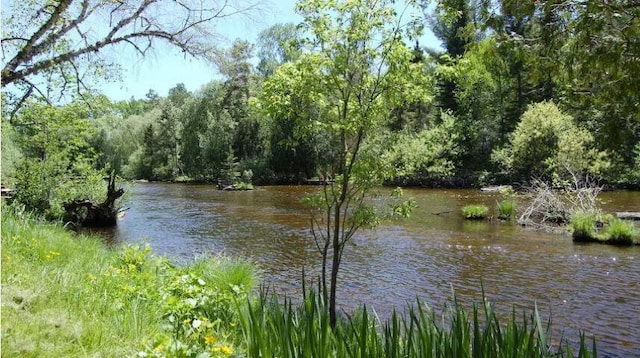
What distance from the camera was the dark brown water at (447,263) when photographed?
858 centimetres

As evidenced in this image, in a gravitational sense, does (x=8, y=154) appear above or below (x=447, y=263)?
above

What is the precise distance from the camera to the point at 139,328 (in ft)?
12.2

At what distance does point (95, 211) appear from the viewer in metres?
18.4

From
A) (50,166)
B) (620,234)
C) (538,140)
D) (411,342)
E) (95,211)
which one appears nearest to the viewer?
(411,342)

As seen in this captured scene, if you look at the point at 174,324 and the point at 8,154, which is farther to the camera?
the point at 8,154

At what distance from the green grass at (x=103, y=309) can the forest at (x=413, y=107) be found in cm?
234

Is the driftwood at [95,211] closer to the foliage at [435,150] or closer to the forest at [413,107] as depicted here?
the forest at [413,107]

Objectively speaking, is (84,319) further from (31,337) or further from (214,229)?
(214,229)

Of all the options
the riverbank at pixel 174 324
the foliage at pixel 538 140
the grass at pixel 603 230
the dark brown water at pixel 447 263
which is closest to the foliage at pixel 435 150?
the foliage at pixel 538 140

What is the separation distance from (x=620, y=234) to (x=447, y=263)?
5.70 meters

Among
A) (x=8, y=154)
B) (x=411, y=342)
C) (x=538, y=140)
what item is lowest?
(x=411, y=342)

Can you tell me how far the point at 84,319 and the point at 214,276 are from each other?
3172 mm

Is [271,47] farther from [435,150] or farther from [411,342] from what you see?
[411,342]

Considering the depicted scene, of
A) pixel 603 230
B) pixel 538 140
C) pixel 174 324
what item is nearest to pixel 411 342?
pixel 174 324
